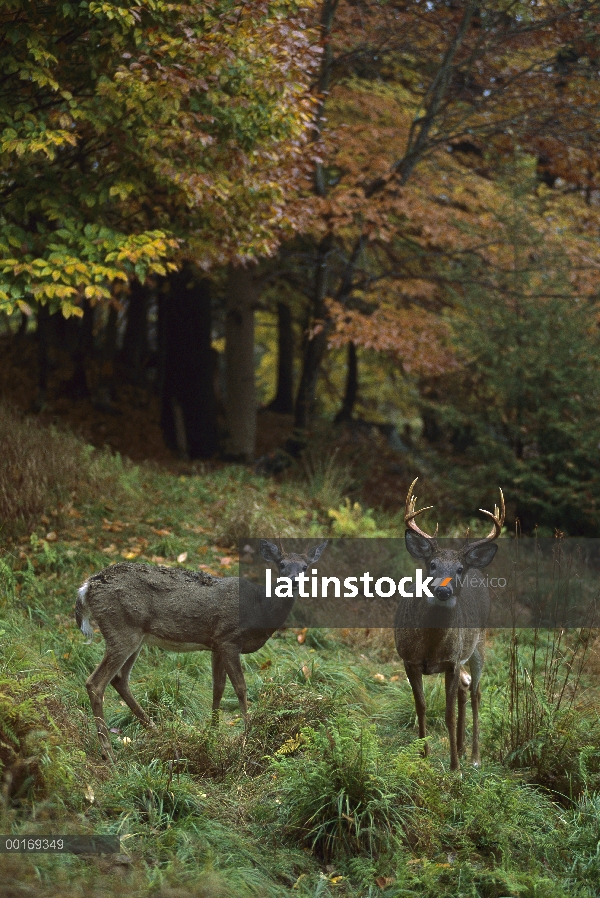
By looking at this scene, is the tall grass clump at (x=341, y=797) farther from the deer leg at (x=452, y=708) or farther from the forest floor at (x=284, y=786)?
the deer leg at (x=452, y=708)

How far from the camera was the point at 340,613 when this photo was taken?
30.5 ft

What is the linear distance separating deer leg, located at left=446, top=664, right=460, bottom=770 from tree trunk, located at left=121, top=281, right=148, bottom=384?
1313 cm

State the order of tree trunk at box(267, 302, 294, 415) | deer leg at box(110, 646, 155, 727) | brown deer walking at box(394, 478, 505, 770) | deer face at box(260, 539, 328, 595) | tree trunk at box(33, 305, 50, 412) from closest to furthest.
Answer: brown deer walking at box(394, 478, 505, 770) < deer leg at box(110, 646, 155, 727) < deer face at box(260, 539, 328, 595) < tree trunk at box(33, 305, 50, 412) < tree trunk at box(267, 302, 294, 415)

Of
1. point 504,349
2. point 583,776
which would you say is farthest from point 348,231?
point 583,776

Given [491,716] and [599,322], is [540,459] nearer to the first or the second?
[599,322]

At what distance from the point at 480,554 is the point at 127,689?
7.57 ft

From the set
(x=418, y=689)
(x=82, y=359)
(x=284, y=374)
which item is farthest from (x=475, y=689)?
(x=284, y=374)

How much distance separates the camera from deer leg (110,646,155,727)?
6.04m

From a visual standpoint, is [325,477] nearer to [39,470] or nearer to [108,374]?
[39,470]

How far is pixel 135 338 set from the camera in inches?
731

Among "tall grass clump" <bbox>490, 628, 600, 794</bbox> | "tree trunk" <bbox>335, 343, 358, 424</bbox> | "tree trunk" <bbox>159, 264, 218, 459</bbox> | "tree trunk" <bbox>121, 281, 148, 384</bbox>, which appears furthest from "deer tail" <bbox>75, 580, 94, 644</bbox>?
"tree trunk" <bbox>121, 281, 148, 384</bbox>

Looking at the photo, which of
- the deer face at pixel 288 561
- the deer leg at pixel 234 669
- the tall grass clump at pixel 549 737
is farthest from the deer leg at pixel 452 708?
the deer leg at pixel 234 669

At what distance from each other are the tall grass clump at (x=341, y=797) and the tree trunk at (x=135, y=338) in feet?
45.2

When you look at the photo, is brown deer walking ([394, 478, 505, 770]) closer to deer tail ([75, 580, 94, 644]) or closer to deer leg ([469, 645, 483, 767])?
deer leg ([469, 645, 483, 767])
